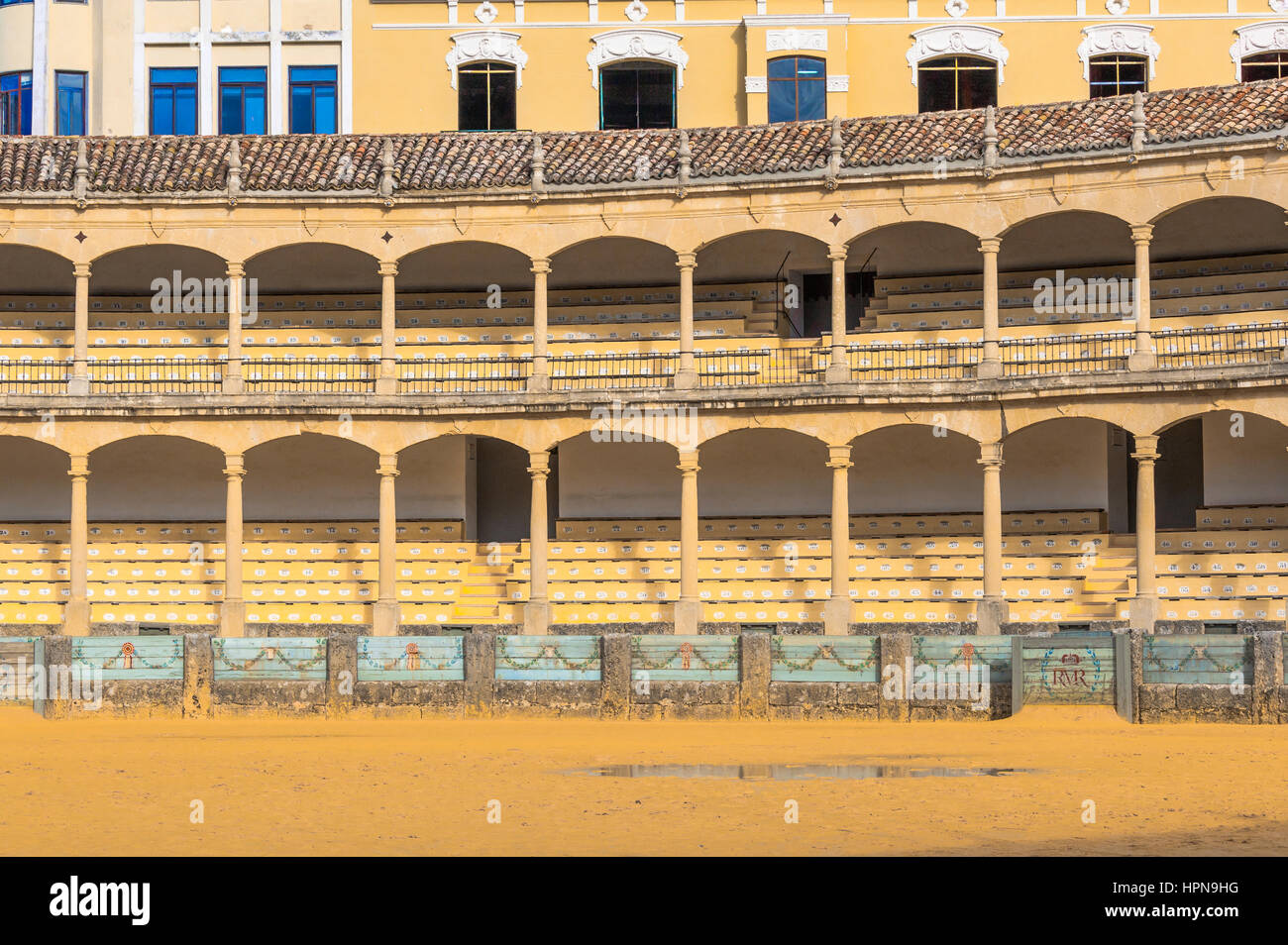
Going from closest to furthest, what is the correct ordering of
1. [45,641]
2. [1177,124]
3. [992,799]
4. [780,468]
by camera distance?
[992,799] → [45,641] → [1177,124] → [780,468]

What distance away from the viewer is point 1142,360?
34531 mm

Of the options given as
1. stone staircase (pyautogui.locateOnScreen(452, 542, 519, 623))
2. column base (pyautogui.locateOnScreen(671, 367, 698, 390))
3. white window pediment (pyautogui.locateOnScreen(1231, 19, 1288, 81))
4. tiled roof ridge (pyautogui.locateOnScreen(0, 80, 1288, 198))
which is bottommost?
stone staircase (pyautogui.locateOnScreen(452, 542, 519, 623))

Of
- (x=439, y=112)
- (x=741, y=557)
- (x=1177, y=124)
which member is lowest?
(x=741, y=557)

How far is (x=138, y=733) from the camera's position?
24.8m

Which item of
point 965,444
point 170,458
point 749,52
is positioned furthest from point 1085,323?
point 170,458

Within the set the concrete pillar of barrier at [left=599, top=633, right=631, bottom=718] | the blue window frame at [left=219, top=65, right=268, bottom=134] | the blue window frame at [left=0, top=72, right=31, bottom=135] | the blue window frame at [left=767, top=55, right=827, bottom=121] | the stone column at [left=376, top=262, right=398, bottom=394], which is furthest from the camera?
the blue window frame at [left=0, top=72, right=31, bottom=135]

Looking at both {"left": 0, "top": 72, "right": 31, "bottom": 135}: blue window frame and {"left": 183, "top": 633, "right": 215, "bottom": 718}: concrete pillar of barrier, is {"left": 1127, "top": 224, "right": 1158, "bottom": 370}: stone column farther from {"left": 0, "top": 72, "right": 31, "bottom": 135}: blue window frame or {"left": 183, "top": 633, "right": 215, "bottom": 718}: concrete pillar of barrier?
Result: {"left": 0, "top": 72, "right": 31, "bottom": 135}: blue window frame

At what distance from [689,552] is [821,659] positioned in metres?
11.1

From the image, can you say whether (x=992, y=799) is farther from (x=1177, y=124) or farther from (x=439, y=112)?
(x=439, y=112)

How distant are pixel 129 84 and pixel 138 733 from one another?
84.3 ft

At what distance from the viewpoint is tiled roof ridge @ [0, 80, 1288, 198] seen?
3566cm

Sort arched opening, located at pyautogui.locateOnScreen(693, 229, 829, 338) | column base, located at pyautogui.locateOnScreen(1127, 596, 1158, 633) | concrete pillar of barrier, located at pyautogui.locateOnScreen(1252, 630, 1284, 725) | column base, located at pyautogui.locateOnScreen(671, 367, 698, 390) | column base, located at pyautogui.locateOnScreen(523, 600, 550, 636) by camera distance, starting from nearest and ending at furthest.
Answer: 1. concrete pillar of barrier, located at pyautogui.locateOnScreen(1252, 630, 1284, 725)
2. column base, located at pyautogui.locateOnScreen(1127, 596, 1158, 633)
3. column base, located at pyautogui.locateOnScreen(523, 600, 550, 636)
4. column base, located at pyautogui.locateOnScreen(671, 367, 698, 390)
5. arched opening, located at pyautogui.locateOnScreen(693, 229, 829, 338)

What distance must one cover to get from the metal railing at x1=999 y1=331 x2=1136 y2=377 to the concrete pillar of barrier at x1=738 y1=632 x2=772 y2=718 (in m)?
12.2

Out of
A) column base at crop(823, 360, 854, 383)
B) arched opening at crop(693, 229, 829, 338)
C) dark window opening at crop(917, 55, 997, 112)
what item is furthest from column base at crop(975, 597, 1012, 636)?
dark window opening at crop(917, 55, 997, 112)
